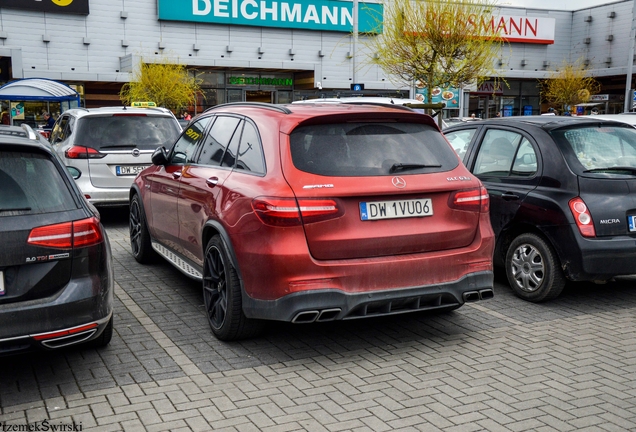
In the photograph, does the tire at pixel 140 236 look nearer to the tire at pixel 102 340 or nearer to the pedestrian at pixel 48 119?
the tire at pixel 102 340

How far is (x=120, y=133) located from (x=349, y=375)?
6632mm

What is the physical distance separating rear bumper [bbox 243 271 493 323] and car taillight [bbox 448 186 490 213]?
0.47 m

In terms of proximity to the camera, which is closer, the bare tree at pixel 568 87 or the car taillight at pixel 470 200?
the car taillight at pixel 470 200

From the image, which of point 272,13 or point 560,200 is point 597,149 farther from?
point 272,13

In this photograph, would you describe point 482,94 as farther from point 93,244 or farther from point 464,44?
point 93,244

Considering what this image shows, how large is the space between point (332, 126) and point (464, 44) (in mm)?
15732

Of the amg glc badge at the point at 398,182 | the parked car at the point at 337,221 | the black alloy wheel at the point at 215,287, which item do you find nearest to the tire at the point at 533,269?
the parked car at the point at 337,221

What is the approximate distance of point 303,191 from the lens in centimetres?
448

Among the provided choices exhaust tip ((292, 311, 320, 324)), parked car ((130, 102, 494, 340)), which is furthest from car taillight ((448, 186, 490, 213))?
exhaust tip ((292, 311, 320, 324))

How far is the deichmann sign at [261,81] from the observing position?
120 ft

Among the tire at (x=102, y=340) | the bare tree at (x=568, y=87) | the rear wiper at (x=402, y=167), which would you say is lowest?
the tire at (x=102, y=340)

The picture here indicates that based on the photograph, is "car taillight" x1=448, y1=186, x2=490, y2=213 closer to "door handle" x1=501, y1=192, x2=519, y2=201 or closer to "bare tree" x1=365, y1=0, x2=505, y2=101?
"door handle" x1=501, y1=192, x2=519, y2=201

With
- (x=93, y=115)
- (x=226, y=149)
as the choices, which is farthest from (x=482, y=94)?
(x=226, y=149)

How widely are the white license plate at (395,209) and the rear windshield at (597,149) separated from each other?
1925mm
